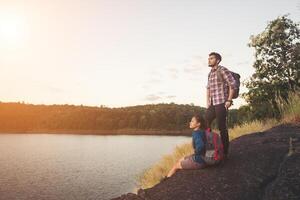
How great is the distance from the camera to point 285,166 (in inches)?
345

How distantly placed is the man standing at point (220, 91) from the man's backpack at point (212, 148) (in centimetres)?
31

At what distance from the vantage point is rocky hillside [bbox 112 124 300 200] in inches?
300

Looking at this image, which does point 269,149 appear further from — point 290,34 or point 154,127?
point 154,127

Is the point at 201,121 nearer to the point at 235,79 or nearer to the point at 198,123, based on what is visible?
the point at 198,123

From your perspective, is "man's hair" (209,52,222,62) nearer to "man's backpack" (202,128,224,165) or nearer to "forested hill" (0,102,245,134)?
"man's backpack" (202,128,224,165)

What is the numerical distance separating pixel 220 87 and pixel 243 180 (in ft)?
7.04

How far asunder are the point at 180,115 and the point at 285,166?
6270 inches

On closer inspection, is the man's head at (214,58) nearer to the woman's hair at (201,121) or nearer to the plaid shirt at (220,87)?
the plaid shirt at (220,87)

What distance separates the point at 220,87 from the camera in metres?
→ 9.04

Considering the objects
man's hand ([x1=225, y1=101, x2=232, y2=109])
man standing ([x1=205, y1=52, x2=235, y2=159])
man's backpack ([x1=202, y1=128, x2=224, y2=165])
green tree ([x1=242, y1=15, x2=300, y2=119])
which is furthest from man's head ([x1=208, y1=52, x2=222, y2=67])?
green tree ([x1=242, y1=15, x2=300, y2=119])

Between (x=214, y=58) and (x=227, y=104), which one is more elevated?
(x=214, y=58)

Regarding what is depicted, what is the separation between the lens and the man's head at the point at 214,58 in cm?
907

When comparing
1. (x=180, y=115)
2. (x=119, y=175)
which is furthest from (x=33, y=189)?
(x=180, y=115)

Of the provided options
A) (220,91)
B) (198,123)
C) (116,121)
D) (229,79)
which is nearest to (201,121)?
(198,123)
